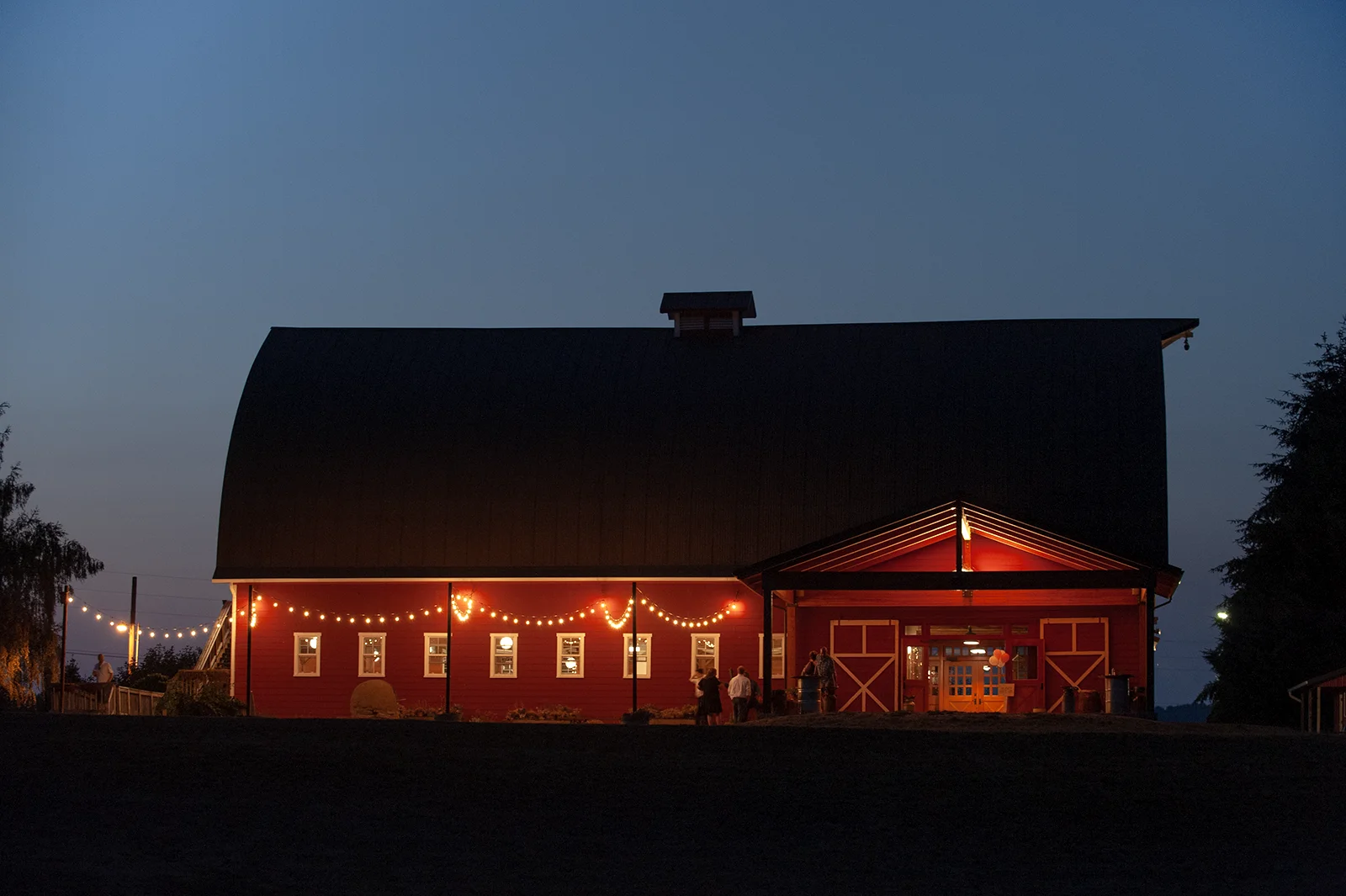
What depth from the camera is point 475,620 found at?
119 feet

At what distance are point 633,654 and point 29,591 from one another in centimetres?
1527

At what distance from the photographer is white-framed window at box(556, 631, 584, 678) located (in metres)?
35.6

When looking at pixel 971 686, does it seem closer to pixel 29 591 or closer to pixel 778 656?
pixel 778 656

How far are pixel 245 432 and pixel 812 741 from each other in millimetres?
22605

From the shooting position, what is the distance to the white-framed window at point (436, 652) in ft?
118

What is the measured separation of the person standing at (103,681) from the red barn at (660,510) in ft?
13.8

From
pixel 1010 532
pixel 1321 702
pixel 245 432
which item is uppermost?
pixel 245 432

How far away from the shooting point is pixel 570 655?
35.7m

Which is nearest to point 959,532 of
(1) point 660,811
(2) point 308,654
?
(1) point 660,811

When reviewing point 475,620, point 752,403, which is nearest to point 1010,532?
point 752,403

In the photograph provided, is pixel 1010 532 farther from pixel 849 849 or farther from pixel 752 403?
pixel 849 849

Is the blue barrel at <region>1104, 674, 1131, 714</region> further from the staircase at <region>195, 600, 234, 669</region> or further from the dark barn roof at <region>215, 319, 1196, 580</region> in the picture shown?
the staircase at <region>195, 600, 234, 669</region>

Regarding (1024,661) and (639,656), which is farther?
(639,656)

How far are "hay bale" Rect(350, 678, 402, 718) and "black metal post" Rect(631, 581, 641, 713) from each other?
5.09 meters
